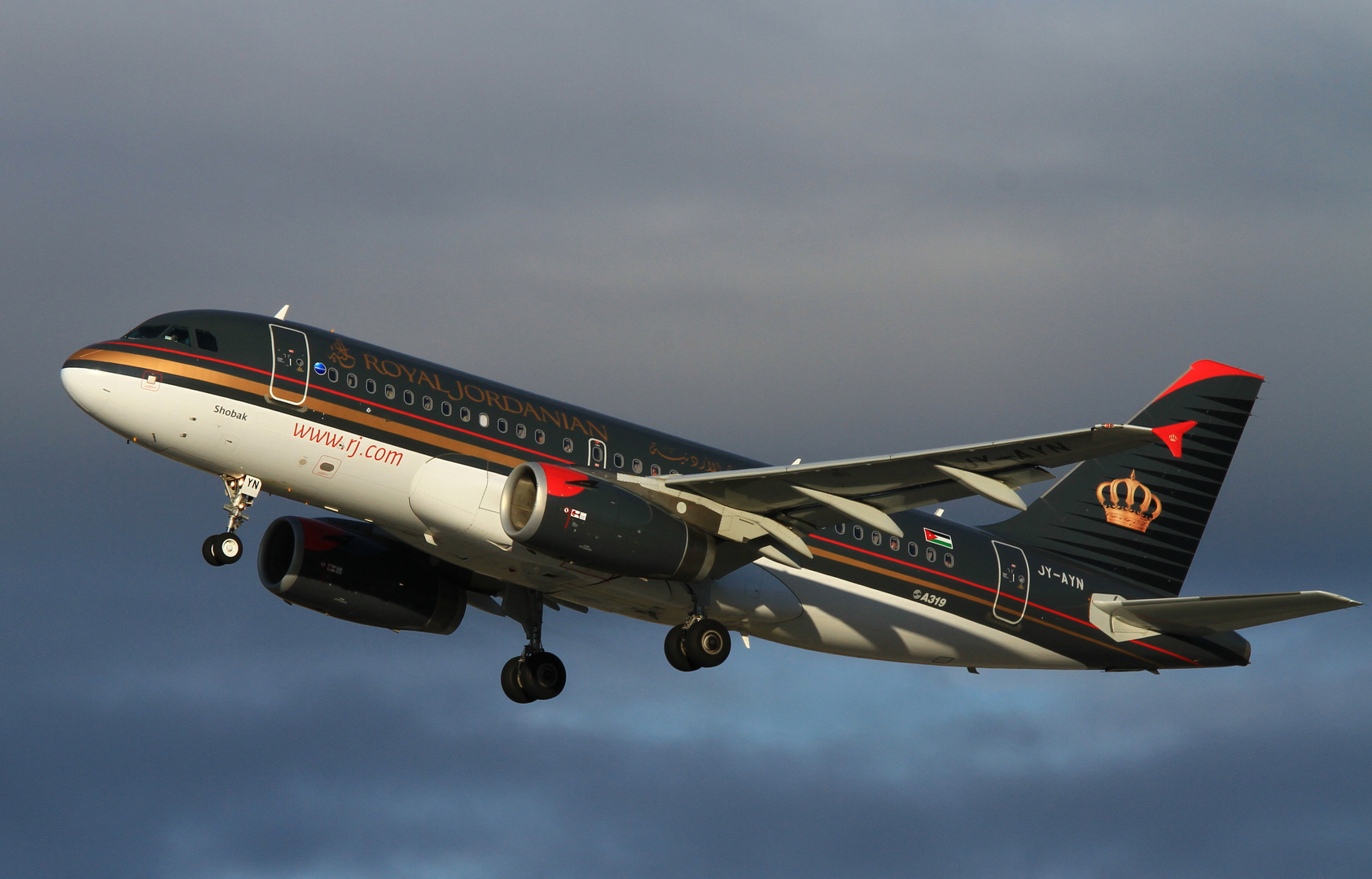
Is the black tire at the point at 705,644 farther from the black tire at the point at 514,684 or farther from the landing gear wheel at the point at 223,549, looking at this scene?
the landing gear wheel at the point at 223,549

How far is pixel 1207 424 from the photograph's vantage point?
128 ft

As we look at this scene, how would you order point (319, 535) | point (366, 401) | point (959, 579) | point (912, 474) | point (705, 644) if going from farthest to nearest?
point (959, 579) → point (319, 535) → point (705, 644) → point (366, 401) → point (912, 474)

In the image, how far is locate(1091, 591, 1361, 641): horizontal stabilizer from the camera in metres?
28.7

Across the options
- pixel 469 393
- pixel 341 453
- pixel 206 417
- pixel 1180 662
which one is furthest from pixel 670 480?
pixel 1180 662

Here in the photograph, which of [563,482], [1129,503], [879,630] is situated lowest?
[879,630]

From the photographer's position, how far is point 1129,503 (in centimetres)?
3756

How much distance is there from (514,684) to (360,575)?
4.42 m

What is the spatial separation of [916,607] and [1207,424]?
12.1m

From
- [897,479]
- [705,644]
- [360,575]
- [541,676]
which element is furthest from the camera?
[541,676]

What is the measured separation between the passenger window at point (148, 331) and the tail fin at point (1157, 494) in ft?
66.0

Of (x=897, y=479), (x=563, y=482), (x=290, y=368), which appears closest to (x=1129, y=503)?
(x=897, y=479)

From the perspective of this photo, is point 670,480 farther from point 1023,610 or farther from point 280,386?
point 1023,610

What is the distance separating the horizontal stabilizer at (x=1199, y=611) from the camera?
2873 cm

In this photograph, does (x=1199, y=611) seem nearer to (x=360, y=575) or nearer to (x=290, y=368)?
(x=360, y=575)
